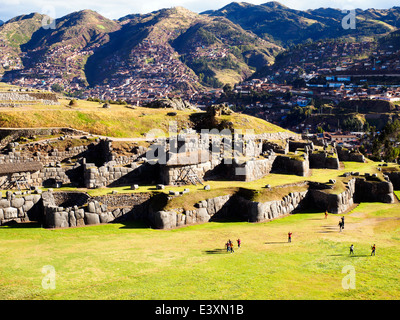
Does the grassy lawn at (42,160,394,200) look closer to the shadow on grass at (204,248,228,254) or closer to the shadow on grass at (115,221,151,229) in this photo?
the shadow on grass at (115,221,151,229)

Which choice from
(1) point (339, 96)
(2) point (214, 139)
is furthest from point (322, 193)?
(1) point (339, 96)

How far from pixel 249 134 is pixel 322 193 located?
58.4 ft

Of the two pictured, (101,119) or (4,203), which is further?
(101,119)

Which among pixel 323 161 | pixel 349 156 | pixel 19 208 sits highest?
pixel 349 156

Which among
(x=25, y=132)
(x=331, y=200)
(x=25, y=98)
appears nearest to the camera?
(x=331, y=200)

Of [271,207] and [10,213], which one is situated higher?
[10,213]

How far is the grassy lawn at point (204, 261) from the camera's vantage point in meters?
19.2

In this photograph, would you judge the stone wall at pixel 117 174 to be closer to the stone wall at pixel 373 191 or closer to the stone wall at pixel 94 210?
the stone wall at pixel 94 210

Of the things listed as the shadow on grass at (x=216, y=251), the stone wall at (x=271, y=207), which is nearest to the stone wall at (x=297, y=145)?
the stone wall at (x=271, y=207)

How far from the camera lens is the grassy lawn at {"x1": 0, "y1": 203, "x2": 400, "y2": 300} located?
63.0 ft

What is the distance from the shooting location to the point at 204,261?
2400 centimetres

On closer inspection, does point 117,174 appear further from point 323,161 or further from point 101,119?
point 323,161

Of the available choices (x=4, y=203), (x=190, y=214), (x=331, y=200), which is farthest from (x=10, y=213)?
(x=331, y=200)

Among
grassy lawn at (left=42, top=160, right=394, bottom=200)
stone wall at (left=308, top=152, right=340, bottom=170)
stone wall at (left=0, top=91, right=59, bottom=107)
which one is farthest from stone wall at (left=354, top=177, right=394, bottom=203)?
stone wall at (left=0, top=91, right=59, bottom=107)
